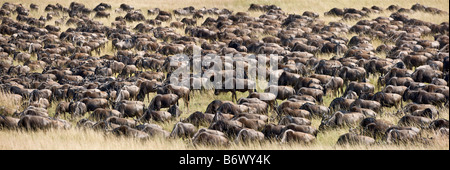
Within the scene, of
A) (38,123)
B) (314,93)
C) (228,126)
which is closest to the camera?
(228,126)

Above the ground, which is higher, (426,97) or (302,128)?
(426,97)

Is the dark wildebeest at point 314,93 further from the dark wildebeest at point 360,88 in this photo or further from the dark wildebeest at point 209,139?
the dark wildebeest at point 209,139

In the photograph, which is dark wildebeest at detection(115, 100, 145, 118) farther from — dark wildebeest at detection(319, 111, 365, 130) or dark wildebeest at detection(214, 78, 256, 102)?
dark wildebeest at detection(319, 111, 365, 130)

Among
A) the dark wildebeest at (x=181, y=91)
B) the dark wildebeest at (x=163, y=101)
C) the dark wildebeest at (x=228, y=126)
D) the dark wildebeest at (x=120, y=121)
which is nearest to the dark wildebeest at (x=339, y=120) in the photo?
the dark wildebeest at (x=228, y=126)

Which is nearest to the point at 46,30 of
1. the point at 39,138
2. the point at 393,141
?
the point at 39,138

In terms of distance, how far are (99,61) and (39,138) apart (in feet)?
31.7

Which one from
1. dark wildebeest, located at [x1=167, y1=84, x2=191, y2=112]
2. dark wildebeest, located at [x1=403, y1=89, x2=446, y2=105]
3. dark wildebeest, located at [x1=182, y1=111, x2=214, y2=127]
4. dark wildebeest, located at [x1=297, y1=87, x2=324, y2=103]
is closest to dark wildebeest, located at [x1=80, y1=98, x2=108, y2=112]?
dark wildebeest, located at [x1=167, y1=84, x2=191, y2=112]

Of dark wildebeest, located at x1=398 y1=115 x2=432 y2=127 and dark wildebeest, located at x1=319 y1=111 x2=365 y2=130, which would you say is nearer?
dark wildebeest, located at x1=398 y1=115 x2=432 y2=127

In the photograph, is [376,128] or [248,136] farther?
[376,128]

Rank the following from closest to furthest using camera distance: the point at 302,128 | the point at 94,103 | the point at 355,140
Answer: the point at 355,140
the point at 302,128
the point at 94,103

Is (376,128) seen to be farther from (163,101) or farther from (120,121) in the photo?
(163,101)

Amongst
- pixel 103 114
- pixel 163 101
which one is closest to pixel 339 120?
pixel 163 101

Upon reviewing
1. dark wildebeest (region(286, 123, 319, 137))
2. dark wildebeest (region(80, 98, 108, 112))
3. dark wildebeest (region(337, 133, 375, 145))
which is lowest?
dark wildebeest (region(337, 133, 375, 145))

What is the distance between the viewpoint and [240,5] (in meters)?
39.3
